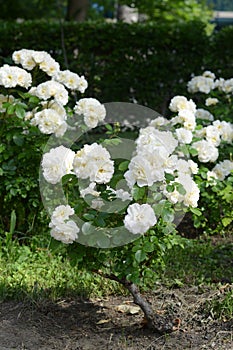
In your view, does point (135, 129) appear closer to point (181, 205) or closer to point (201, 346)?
point (181, 205)

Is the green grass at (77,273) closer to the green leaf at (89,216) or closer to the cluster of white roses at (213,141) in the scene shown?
the cluster of white roses at (213,141)

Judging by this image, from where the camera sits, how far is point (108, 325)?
3.55 m

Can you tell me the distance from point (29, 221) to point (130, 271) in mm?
1627

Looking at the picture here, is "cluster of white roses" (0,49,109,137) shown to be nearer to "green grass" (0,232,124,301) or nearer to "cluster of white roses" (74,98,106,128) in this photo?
"cluster of white roses" (74,98,106,128)

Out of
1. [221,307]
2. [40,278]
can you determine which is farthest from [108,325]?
[40,278]

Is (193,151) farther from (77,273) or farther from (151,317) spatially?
(151,317)

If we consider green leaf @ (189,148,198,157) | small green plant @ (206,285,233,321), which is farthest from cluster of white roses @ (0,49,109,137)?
small green plant @ (206,285,233,321)

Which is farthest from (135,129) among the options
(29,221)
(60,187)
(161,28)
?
(60,187)

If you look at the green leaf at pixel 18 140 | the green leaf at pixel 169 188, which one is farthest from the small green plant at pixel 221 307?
the green leaf at pixel 18 140

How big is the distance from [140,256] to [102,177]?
16.1 inches

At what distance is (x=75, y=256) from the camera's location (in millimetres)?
3221

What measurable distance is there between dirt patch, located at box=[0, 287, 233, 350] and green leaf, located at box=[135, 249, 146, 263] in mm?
487

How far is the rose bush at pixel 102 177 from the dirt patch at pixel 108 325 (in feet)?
0.40

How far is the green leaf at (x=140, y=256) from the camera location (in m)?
3.09
